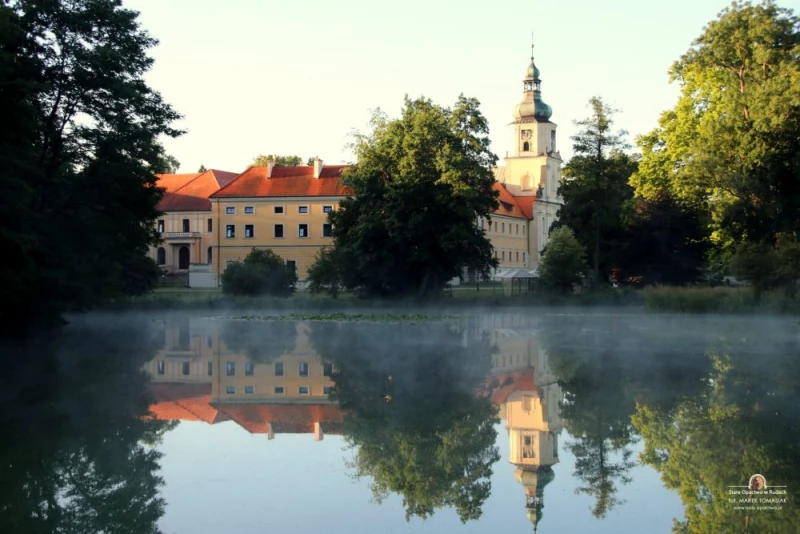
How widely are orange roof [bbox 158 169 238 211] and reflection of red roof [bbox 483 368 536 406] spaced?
82.0m

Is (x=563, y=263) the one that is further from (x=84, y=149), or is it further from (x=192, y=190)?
(x=192, y=190)

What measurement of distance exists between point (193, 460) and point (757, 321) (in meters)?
33.9

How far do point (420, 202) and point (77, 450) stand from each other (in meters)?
45.0

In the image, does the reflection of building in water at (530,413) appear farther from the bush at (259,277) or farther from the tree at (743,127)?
the bush at (259,277)

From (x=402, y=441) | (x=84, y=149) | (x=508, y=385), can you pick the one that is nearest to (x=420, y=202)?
(x=84, y=149)

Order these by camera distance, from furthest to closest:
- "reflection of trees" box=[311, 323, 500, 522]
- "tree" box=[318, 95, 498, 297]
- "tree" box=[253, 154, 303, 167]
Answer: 1. "tree" box=[253, 154, 303, 167]
2. "tree" box=[318, 95, 498, 297]
3. "reflection of trees" box=[311, 323, 500, 522]

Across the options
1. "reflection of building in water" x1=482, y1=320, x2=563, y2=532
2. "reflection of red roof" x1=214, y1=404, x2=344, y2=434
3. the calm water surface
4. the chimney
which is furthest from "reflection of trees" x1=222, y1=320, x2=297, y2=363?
the chimney

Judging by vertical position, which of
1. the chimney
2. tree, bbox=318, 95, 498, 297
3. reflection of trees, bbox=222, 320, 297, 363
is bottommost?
reflection of trees, bbox=222, 320, 297, 363

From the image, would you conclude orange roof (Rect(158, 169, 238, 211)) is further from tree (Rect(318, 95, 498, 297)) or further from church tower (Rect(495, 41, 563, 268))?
tree (Rect(318, 95, 498, 297))

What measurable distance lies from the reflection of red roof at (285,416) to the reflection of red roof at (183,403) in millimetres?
277

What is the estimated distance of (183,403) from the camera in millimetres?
16672

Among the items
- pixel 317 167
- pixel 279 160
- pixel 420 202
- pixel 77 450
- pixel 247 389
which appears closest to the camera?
pixel 77 450

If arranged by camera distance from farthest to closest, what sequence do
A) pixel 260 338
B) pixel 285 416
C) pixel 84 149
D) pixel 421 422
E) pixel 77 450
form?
1. pixel 84 149
2. pixel 260 338
3. pixel 285 416
4. pixel 421 422
5. pixel 77 450

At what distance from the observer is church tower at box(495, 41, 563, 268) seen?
13138cm
